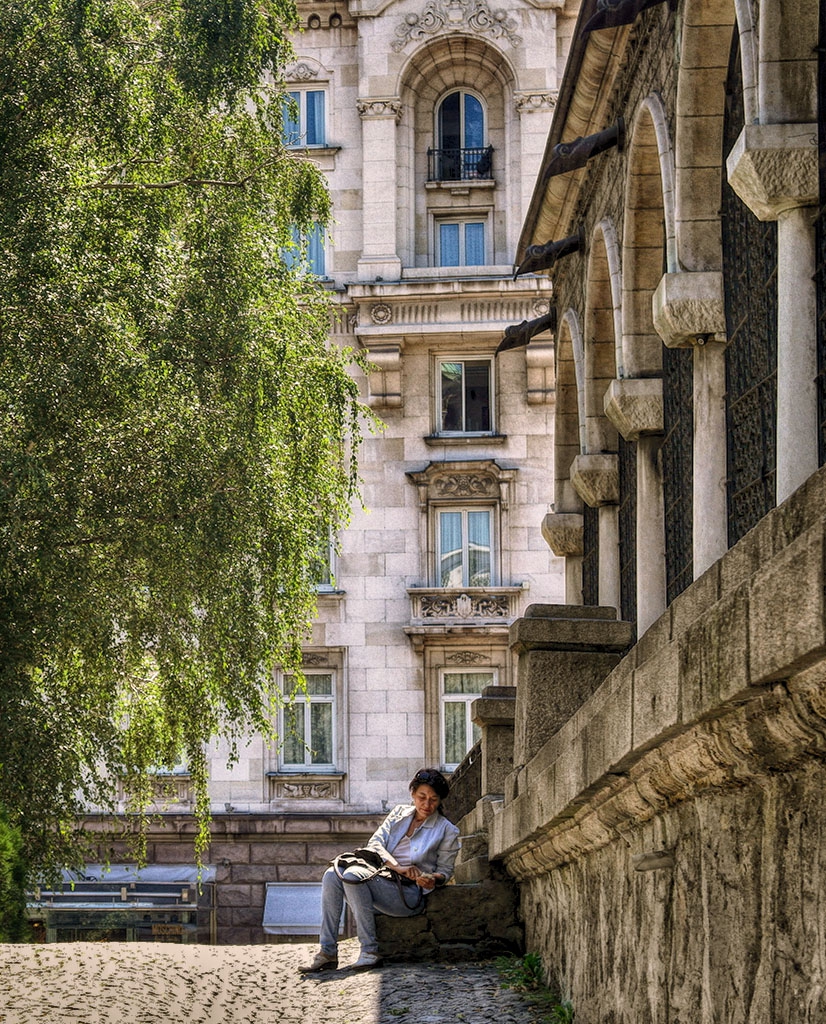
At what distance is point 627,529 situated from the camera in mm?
15922

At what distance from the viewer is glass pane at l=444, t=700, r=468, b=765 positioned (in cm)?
2962

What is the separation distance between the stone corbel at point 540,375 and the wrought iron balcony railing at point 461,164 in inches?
150

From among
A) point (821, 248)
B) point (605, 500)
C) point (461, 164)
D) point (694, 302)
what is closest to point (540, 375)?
point (461, 164)

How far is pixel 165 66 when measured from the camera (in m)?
15.3

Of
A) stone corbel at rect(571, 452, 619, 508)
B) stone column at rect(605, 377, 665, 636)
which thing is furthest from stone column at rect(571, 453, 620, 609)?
stone column at rect(605, 377, 665, 636)

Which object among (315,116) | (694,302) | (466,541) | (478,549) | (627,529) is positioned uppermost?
(315,116)

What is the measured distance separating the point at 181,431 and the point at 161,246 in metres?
1.71

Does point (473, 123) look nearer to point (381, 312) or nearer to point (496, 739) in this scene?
point (381, 312)

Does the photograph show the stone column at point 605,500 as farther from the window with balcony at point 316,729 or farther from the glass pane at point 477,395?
the glass pane at point 477,395

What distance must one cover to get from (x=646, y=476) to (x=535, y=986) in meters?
6.00

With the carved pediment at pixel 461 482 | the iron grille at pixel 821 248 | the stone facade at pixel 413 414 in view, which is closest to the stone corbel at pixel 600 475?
the iron grille at pixel 821 248

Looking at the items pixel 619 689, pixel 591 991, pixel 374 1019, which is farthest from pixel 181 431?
pixel 619 689

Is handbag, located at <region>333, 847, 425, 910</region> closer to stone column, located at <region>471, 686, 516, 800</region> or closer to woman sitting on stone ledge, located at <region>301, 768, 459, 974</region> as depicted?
woman sitting on stone ledge, located at <region>301, 768, 459, 974</region>

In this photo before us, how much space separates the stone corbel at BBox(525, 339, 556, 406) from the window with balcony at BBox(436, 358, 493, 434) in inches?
32.8
